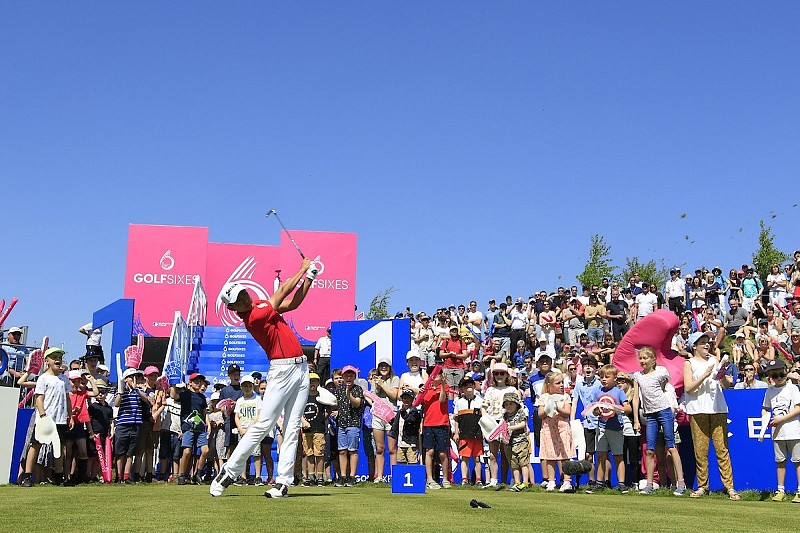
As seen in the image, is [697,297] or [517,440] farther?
[697,297]

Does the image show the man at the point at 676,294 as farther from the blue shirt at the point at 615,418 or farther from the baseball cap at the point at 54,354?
the baseball cap at the point at 54,354

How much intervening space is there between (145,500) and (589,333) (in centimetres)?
1612

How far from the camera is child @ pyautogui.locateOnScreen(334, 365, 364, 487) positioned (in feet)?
48.6

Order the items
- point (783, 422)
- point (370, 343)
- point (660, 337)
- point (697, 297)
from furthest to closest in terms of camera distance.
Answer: point (697, 297)
point (370, 343)
point (660, 337)
point (783, 422)

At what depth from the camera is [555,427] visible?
1338 cm

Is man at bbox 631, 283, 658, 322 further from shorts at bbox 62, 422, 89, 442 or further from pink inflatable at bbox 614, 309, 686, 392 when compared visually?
shorts at bbox 62, 422, 89, 442

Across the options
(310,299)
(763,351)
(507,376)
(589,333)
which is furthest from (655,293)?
(310,299)

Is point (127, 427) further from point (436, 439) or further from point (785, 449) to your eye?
point (785, 449)

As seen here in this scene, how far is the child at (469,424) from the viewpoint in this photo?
14.1m

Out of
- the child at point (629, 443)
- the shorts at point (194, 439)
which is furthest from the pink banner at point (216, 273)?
the child at point (629, 443)

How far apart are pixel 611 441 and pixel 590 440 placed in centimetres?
54

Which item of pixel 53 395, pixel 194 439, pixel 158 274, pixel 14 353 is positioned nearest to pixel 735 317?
pixel 194 439

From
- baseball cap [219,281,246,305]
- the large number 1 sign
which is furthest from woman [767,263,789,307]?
baseball cap [219,281,246,305]

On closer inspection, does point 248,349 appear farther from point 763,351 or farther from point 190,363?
point 763,351
